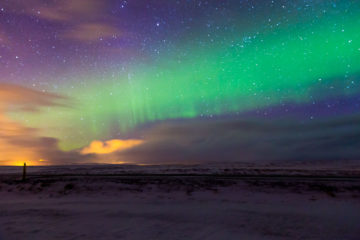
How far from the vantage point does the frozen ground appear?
9734 millimetres

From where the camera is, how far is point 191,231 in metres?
9.85

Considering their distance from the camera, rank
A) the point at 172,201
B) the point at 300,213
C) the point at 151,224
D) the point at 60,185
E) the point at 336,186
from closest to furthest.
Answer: the point at 151,224 → the point at 300,213 → the point at 172,201 → the point at 336,186 → the point at 60,185

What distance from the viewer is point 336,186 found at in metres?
18.2

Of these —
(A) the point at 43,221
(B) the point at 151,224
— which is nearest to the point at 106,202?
(A) the point at 43,221

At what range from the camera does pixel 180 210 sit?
42.4 ft

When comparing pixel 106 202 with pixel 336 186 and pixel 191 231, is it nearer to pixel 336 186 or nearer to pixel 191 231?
pixel 191 231

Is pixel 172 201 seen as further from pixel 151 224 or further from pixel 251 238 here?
pixel 251 238

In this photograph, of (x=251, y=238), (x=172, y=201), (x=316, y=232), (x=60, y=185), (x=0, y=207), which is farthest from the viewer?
(x=60, y=185)

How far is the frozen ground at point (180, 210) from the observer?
9.73m

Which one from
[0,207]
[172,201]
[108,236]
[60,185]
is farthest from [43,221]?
[60,185]

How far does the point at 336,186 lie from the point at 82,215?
18.5 m

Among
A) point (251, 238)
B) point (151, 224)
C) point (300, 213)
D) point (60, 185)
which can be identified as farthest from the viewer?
point (60, 185)

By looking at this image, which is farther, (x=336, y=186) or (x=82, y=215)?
(x=336, y=186)

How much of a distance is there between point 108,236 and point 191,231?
11.2 feet
